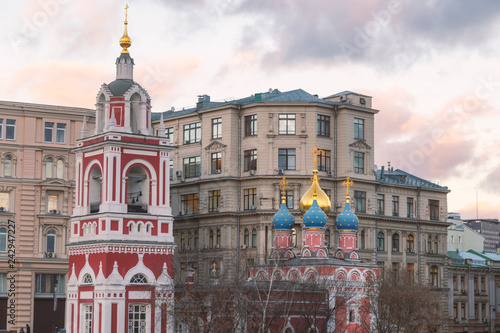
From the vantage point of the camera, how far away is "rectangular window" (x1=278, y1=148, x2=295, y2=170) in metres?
94.0

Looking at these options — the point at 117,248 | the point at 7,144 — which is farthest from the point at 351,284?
the point at 7,144

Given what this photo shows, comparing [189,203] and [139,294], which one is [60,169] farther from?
[139,294]

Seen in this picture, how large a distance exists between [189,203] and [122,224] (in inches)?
1257

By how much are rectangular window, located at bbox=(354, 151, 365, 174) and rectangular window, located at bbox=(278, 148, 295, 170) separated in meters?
6.71

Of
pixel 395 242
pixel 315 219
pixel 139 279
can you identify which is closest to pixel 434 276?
pixel 395 242

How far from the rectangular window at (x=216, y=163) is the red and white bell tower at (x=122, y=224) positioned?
25.0 metres

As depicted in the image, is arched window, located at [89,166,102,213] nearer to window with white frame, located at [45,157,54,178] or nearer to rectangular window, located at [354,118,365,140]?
window with white frame, located at [45,157,54,178]

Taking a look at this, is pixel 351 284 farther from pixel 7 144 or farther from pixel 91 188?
pixel 7 144

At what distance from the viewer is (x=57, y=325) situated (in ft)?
275

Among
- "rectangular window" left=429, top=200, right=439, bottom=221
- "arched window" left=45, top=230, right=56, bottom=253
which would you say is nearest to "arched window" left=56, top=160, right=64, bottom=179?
"arched window" left=45, top=230, right=56, bottom=253

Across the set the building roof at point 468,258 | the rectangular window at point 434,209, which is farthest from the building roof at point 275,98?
the building roof at point 468,258

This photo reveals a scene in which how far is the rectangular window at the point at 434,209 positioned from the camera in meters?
107

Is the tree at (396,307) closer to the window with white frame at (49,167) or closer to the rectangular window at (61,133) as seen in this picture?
the window with white frame at (49,167)

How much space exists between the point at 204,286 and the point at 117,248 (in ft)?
20.5
